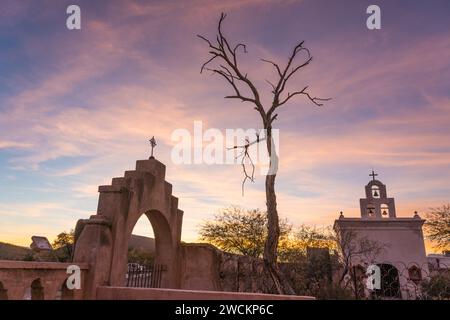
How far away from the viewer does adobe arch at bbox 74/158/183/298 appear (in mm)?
6191

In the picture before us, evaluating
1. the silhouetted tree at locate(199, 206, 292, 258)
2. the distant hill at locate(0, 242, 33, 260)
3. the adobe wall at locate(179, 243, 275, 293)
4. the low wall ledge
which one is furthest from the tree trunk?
the distant hill at locate(0, 242, 33, 260)

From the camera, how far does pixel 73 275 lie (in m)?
5.58

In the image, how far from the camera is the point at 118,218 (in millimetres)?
6691

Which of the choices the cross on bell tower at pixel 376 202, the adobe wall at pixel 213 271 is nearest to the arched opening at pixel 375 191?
the cross on bell tower at pixel 376 202

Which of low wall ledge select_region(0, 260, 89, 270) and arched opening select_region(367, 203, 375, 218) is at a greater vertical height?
arched opening select_region(367, 203, 375, 218)

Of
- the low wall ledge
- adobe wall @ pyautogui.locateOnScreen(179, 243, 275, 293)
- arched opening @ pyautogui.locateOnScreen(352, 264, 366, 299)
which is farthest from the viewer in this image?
adobe wall @ pyautogui.locateOnScreen(179, 243, 275, 293)

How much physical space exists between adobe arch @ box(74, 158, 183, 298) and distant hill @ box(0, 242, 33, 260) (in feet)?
77.9

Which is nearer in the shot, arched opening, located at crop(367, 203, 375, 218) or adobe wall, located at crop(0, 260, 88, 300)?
adobe wall, located at crop(0, 260, 88, 300)

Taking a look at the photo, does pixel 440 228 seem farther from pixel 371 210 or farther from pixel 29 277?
pixel 29 277

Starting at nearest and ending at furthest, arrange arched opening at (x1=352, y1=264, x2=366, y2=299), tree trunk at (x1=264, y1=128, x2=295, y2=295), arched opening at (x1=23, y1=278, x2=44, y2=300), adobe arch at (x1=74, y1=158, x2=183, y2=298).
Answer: arched opening at (x1=23, y1=278, x2=44, y2=300)
adobe arch at (x1=74, y1=158, x2=183, y2=298)
tree trunk at (x1=264, y1=128, x2=295, y2=295)
arched opening at (x1=352, y1=264, x2=366, y2=299)

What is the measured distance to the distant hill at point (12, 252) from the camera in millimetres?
27809

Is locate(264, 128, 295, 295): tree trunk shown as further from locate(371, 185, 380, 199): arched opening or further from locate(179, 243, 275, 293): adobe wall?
locate(371, 185, 380, 199): arched opening

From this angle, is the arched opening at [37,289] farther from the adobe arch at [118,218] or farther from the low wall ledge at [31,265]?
the adobe arch at [118,218]

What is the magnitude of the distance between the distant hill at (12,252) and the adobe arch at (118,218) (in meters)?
23.7
